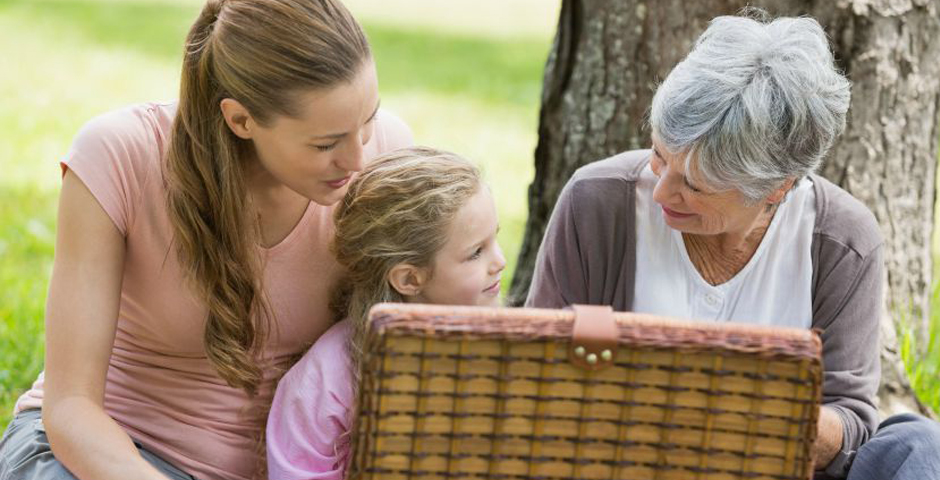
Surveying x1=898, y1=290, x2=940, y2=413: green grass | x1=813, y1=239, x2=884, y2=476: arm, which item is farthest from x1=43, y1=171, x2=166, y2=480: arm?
x1=898, y1=290, x2=940, y2=413: green grass

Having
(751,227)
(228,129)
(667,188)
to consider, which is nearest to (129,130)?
(228,129)

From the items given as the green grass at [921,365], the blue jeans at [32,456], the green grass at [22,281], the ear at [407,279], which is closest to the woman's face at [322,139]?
the ear at [407,279]

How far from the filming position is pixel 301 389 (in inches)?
95.2

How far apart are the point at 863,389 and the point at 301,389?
1.13 m

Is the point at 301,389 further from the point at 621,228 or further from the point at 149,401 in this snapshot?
the point at 621,228

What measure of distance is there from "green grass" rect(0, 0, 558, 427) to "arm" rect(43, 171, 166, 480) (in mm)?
1282

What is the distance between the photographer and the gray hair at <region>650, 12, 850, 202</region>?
7.70 ft

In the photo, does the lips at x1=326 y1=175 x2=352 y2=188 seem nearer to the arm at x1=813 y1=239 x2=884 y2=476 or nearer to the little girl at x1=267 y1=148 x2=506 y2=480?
the little girl at x1=267 y1=148 x2=506 y2=480

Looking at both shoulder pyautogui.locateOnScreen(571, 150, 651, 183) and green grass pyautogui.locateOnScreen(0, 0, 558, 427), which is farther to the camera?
green grass pyautogui.locateOnScreen(0, 0, 558, 427)

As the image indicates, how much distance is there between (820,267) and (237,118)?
4.01 ft

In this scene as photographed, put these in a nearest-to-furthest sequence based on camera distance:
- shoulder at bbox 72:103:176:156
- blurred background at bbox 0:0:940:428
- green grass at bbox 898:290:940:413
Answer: shoulder at bbox 72:103:176:156 → green grass at bbox 898:290:940:413 → blurred background at bbox 0:0:940:428

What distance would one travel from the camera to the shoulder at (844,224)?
2.57 m

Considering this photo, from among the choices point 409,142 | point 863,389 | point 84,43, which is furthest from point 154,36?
point 863,389

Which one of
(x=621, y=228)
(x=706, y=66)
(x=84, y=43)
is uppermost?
(x=706, y=66)
